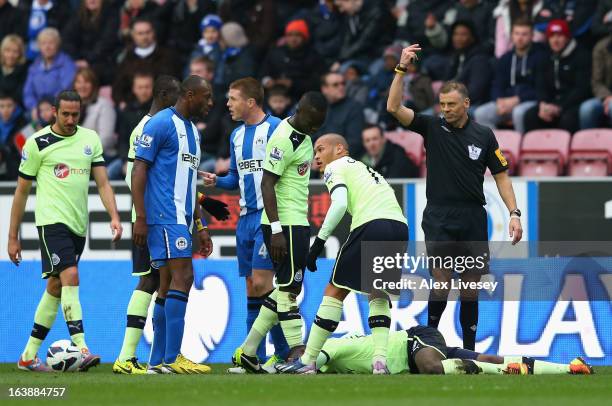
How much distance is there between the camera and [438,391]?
372 inches

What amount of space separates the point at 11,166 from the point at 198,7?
4.01 meters

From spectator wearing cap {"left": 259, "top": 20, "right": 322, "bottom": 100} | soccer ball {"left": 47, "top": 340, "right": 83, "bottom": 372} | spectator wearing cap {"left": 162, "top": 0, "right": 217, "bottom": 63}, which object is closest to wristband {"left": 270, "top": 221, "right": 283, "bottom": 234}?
soccer ball {"left": 47, "top": 340, "right": 83, "bottom": 372}

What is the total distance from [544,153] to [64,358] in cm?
726

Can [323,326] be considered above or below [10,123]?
below

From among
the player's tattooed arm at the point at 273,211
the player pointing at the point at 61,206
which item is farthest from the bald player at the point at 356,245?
the player pointing at the point at 61,206

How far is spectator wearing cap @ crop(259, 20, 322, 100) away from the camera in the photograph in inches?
746

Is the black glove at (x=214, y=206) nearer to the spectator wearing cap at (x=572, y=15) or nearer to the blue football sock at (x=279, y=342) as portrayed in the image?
the blue football sock at (x=279, y=342)

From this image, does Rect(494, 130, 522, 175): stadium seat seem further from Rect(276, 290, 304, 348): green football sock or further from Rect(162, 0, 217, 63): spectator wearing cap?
Rect(276, 290, 304, 348): green football sock

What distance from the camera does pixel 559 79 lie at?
685 inches

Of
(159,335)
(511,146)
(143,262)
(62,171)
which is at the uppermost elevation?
(511,146)

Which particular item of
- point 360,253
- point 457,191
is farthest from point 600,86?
Answer: point 360,253

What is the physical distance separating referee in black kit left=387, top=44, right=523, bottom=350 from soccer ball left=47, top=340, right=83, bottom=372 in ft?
10.0

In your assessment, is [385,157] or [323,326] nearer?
[323,326]

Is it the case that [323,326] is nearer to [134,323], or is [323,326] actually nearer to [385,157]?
[134,323]
